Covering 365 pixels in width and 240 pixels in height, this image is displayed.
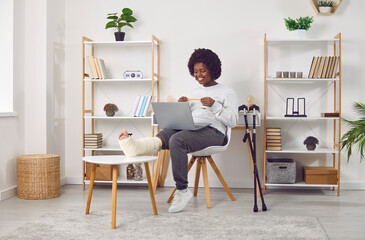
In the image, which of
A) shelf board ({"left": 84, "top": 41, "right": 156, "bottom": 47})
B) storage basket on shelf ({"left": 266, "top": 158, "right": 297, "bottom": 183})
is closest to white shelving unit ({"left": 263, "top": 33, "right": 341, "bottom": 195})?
storage basket on shelf ({"left": 266, "top": 158, "right": 297, "bottom": 183})

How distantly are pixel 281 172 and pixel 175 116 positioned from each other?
4.10ft

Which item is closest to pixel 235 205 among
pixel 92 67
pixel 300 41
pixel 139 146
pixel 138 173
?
pixel 139 146

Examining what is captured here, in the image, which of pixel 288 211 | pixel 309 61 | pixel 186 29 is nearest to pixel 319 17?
pixel 309 61

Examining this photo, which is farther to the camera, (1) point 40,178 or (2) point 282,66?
(2) point 282,66

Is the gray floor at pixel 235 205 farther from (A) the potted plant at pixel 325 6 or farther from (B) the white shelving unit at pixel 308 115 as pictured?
(A) the potted plant at pixel 325 6

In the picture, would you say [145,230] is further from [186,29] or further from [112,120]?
[186,29]

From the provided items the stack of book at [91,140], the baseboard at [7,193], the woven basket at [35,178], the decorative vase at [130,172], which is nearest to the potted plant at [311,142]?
the decorative vase at [130,172]

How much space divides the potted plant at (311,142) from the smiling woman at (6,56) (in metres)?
2.71

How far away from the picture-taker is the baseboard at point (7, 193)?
11.8 feet

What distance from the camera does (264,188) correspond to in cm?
394

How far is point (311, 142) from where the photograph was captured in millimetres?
3904

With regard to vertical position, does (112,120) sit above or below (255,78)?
below

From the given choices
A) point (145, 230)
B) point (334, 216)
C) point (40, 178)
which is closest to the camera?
point (145, 230)

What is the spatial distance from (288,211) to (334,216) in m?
0.33
